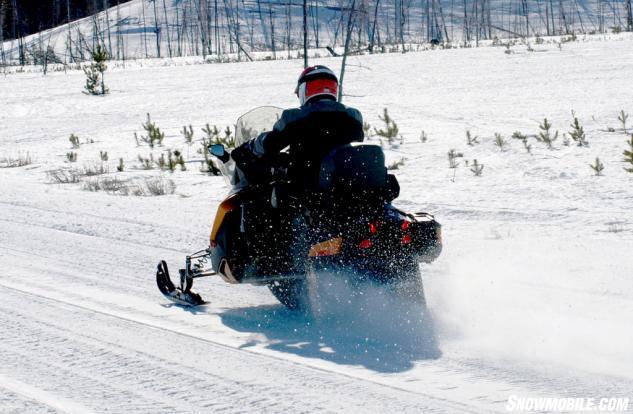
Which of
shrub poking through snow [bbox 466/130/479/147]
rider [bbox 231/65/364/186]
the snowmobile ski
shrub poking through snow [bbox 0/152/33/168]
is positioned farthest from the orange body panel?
shrub poking through snow [bbox 0/152/33/168]

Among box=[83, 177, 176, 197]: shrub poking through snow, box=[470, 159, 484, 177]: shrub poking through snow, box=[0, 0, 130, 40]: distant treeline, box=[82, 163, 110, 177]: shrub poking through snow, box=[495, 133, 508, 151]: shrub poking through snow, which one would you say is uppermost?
box=[0, 0, 130, 40]: distant treeline

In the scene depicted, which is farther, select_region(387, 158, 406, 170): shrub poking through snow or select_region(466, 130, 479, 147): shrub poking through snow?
select_region(466, 130, 479, 147): shrub poking through snow

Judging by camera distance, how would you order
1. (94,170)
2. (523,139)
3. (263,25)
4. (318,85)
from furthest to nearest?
(263,25) → (94,170) → (523,139) → (318,85)

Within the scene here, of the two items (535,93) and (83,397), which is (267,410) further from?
(535,93)

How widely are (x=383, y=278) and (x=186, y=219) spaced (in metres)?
4.49

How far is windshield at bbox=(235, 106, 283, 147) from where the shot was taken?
19.8ft

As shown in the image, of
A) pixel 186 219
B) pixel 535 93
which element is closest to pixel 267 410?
pixel 186 219

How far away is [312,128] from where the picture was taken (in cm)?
533

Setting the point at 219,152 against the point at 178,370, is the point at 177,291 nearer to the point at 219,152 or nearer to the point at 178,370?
the point at 219,152

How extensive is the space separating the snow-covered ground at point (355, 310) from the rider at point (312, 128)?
952 mm

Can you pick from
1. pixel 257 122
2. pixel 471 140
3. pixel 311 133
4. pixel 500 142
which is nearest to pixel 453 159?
pixel 500 142

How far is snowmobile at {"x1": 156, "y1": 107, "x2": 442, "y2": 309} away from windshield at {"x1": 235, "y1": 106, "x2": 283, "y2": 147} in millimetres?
20

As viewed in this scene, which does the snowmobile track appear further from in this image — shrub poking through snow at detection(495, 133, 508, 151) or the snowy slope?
the snowy slope

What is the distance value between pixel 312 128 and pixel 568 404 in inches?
89.3
